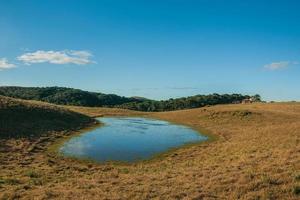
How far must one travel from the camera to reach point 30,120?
64250 mm

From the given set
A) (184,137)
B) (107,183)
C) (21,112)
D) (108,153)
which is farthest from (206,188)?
(21,112)

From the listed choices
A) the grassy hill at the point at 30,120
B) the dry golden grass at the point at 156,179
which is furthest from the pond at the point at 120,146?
the grassy hill at the point at 30,120

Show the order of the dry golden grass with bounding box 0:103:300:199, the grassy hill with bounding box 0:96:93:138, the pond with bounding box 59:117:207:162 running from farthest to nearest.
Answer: the grassy hill with bounding box 0:96:93:138 → the pond with bounding box 59:117:207:162 → the dry golden grass with bounding box 0:103:300:199

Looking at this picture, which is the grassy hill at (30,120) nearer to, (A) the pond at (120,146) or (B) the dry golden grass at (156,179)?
(A) the pond at (120,146)

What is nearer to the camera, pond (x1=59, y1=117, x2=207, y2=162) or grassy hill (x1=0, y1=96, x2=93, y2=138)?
pond (x1=59, y1=117, x2=207, y2=162)

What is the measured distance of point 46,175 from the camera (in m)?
26.4

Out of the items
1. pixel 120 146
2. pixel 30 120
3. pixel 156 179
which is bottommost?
pixel 120 146

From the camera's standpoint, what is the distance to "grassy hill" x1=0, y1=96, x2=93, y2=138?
2104 inches

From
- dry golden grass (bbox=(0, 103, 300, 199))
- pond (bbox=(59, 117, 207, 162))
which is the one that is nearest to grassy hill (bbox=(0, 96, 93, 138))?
pond (bbox=(59, 117, 207, 162))

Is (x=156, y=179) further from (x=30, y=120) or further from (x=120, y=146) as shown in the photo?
(x=30, y=120)

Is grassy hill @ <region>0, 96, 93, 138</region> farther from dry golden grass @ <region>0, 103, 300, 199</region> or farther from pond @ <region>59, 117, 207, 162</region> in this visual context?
dry golden grass @ <region>0, 103, 300, 199</region>

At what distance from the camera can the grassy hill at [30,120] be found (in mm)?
53438

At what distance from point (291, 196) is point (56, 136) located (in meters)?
42.0

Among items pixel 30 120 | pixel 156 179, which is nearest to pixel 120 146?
pixel 156 179
